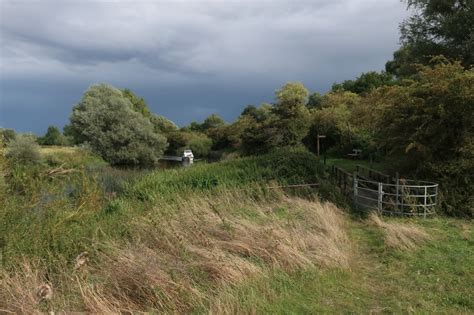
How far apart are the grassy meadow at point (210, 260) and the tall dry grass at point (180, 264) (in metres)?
0.02

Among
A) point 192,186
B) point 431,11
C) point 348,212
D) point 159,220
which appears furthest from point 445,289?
point 431,11

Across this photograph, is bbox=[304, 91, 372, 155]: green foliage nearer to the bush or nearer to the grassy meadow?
the bush

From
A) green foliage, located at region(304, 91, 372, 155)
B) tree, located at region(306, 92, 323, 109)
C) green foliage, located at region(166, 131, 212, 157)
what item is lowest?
green foliage, located at region(166, 131, 212, 157)

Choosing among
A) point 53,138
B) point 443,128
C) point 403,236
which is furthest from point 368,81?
point 53,138

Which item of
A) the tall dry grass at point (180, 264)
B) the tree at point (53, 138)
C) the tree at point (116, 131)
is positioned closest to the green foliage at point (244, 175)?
the tall dry grass at point (180, 264)

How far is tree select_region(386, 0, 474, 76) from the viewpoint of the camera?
18.1m

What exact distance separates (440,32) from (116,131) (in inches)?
1267

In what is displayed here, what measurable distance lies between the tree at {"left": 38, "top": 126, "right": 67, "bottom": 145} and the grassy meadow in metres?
64.8

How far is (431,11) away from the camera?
20203 millimetres

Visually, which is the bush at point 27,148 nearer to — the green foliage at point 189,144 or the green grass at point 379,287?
the green grass at point 379,287

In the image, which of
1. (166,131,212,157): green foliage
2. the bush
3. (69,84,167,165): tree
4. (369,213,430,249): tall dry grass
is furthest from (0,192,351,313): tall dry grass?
(166,131,212,157): green foliage

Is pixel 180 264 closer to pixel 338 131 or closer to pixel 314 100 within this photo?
pixel 338 131

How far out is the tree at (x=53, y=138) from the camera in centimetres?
7003

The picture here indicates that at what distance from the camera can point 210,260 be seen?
5504mm
